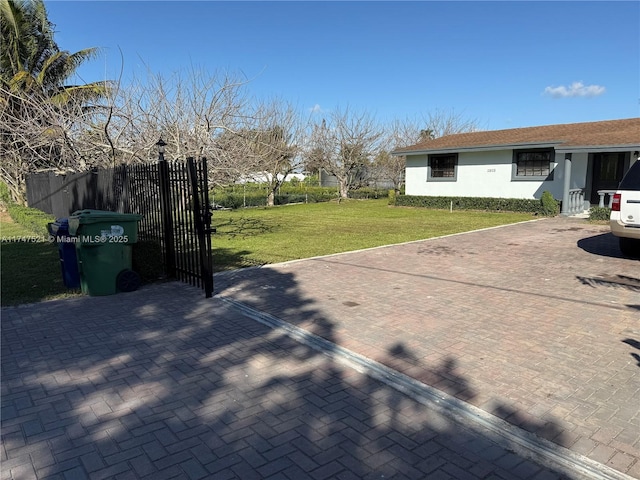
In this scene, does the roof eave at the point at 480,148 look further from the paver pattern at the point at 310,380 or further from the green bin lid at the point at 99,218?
the green bin lid at the point at 99,218

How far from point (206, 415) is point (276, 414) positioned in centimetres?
51

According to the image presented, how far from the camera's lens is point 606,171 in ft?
58.1

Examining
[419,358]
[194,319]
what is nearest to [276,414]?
[419,358]

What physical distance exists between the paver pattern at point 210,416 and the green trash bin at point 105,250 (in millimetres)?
1449

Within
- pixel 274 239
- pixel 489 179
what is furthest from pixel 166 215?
pixel 489 179

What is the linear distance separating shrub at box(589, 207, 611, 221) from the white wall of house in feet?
9.30

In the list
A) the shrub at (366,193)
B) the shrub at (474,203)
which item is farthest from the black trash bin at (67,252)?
the shrub at (366,193)

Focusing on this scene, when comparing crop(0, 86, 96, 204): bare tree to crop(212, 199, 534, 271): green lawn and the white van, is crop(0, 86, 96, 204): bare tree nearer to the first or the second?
crop(212, 199, 534, 271): green lawn

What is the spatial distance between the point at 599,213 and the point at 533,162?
194 inches

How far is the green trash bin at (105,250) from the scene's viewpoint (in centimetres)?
599

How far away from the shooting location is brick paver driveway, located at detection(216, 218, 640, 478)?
127 inches

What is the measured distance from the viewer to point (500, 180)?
20.3 metres

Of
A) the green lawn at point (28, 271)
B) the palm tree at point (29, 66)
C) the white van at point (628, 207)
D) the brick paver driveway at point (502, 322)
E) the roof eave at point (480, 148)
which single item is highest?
the palm tree at point (29, 66)

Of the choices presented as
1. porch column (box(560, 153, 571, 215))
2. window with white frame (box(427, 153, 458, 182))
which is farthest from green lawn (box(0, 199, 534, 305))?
window with white frame (box(427, 153, 458, 182))
